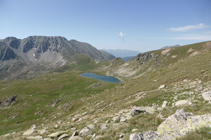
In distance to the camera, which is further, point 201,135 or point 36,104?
point 36,104

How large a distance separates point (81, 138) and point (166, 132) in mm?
9649

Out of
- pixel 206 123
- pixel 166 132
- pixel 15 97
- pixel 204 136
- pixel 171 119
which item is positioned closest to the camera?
pixel 204 136

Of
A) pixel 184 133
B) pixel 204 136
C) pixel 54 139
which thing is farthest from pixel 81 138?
pixel 204 136

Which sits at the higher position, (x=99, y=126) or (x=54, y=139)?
(x=99, y=126)

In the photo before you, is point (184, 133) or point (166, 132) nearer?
point (184, 133)

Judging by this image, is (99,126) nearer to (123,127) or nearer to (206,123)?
(123,127)

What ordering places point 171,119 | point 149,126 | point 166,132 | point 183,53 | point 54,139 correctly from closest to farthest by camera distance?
point 166,132, point 171,119, point 149,126, point 54,139, point 183,53

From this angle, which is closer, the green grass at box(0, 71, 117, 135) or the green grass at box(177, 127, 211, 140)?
the green grass at box(177, 127, 211, 140)

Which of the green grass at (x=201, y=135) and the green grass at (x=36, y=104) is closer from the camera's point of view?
the green grass at (x=201, y=135)

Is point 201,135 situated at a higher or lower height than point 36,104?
higher

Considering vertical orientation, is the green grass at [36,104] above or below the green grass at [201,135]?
below

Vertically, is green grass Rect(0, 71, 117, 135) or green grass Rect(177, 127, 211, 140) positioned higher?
green grass Rect(177, 127, 211, 140)

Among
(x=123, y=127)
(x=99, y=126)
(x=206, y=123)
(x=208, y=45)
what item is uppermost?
(x=208, y=45)

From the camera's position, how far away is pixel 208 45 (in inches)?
5271
